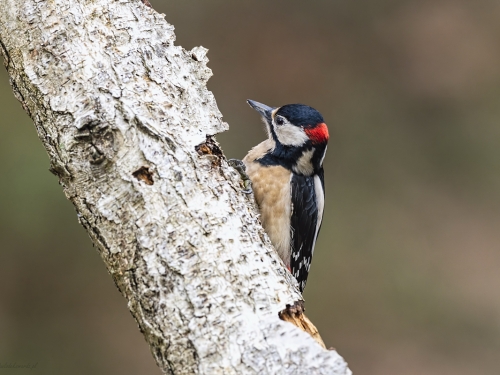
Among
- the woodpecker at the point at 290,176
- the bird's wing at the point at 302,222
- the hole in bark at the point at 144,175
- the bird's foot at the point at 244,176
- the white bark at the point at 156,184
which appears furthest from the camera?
the bird's wing at the point at 302,222

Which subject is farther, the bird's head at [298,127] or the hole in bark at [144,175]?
the bird's head at [298,127]

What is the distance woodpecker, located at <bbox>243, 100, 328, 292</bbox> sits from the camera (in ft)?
9.72

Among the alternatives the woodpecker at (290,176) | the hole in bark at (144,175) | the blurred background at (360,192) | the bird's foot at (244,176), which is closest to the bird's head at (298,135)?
the woodpecker at (290,176)

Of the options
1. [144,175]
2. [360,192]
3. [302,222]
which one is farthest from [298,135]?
[360,192]

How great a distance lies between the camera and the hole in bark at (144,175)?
1841 mm

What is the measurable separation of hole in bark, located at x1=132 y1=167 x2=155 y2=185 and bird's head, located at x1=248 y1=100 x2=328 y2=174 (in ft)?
4.20

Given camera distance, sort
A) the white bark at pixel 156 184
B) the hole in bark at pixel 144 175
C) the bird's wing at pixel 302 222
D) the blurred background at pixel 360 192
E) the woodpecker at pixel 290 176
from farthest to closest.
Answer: the blurred background at pixel 360 192 → the bird's wing at pixel 302 222 → the woodpecker at pixel 290 176 → the hole in bark at pixel 144 175 → the white bark at pixel 156 184

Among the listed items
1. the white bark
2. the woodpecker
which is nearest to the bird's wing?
the woodpecker

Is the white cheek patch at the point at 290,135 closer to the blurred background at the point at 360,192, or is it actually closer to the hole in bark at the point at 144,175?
the hole in bark at the point at 144,175

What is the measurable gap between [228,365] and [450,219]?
5.31m

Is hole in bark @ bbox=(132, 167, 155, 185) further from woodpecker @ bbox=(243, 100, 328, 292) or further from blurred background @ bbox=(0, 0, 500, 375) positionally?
blurred background @ bbox=(0, 0, 500, 375)

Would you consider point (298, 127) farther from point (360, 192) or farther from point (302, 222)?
point (360, 192)

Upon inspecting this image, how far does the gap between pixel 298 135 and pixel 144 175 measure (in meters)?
1.30

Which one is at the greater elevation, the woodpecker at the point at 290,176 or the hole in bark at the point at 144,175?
the hole in bark at the point at 144,175
